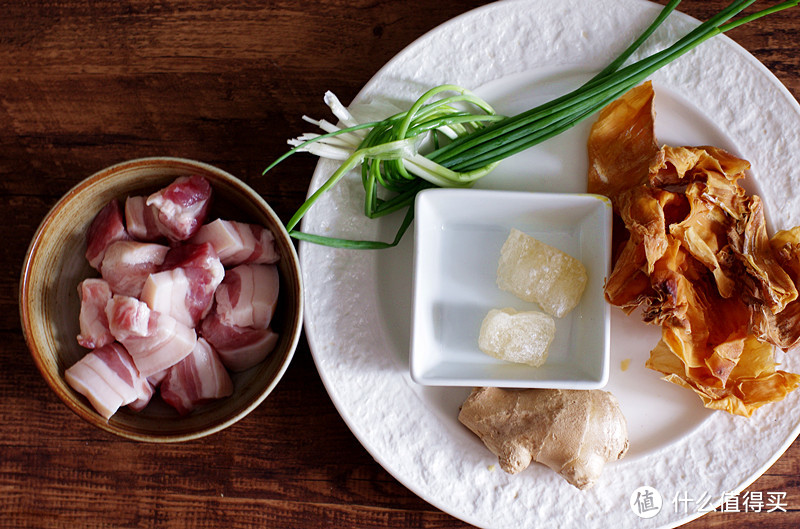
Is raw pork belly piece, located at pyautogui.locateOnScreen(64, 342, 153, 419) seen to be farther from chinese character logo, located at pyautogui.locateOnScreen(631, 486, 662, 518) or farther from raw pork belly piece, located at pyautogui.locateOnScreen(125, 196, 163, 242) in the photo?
chinese character logo, located at pyautogui.locateOnScreen(631, 486, 662, 518)

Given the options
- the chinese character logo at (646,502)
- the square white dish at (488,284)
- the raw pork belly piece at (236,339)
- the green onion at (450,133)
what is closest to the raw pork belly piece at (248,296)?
the raw pork belly piece at (236,339)

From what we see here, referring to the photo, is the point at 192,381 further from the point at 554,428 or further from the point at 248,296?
the point at 554,428

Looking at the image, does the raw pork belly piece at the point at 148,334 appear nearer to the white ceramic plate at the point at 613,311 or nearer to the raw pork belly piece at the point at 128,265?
the raw pork belly piece at the point at 128,265

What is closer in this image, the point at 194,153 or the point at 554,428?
the point at 554,428

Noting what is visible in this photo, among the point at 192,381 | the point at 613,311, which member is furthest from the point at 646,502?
the point at 192,381

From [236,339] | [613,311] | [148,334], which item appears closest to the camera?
[148,334]

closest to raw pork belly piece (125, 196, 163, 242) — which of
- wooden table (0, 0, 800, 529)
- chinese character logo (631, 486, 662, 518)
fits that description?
wooden table (0, 0, 800, 529)

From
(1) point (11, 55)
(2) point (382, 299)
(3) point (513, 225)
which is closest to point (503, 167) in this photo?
(3) point (513, 225)

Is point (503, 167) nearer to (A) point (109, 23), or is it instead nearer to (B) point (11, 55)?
(A) point (109, 23)
